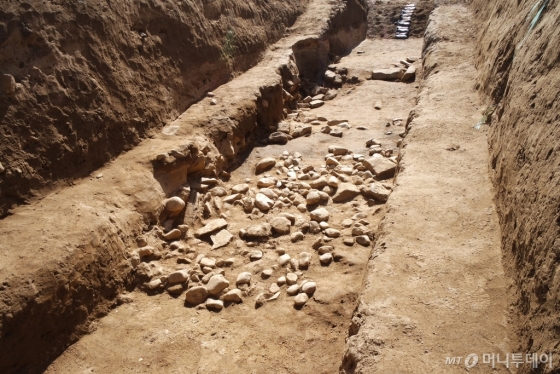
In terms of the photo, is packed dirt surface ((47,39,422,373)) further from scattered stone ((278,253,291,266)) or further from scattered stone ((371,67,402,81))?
scattered stone ((371,67,402,81))

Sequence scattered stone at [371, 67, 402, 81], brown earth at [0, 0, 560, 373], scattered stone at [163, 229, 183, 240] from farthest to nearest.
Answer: scattered stone at [371, 67, 402, 81] < scattered stone at [163, 229, 183, 240] < brown earth at [0, 0, 560, 373]

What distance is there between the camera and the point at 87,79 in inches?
130

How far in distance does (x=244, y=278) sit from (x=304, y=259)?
413 millimetres

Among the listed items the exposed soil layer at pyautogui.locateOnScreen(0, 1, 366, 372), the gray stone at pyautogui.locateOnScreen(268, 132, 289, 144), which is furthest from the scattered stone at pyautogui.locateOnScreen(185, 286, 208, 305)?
the gray stone at pyautogui.locateOnScreen(268, 132, 289, 144)

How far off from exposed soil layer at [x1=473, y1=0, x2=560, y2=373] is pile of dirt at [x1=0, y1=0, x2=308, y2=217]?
2.62 metres

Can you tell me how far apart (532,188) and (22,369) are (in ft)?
8.40

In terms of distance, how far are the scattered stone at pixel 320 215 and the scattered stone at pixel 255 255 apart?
0.54 metres

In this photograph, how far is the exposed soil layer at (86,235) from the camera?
2.24 m

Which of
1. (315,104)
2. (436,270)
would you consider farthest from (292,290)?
(315,104)

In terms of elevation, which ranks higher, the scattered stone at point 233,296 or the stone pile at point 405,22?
the stone pile at point 405,22

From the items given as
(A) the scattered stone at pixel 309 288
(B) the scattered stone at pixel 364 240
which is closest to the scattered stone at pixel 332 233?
(B) the scattered stone at pixel 364 240

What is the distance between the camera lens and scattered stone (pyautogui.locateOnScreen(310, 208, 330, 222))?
11.1 ft

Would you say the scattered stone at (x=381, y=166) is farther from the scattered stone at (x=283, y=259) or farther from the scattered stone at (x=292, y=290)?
the scattered stone at (x=292, y=290)

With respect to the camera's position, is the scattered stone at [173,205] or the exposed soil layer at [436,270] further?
the scattered stone at [173,205]
